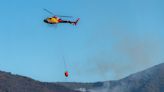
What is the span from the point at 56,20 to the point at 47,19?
12.2 feet

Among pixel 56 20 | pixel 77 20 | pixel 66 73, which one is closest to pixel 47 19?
pixel 56 20

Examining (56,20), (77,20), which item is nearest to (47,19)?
(56,20)

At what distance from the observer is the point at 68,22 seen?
157 m

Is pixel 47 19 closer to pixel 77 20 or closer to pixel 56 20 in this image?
pixel 56 20

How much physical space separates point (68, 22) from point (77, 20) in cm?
348

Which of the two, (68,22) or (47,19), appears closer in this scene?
(47,19)

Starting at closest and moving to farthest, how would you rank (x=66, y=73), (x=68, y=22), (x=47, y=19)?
→ (x=66, y=73) < (x=47, y=19) < (x=68, y=22)

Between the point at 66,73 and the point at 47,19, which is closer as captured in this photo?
the point at 66,73

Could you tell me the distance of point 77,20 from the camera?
6216 inches

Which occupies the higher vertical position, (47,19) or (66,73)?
(47,19)

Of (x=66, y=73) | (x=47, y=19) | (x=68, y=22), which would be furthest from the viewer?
(x=68, y=22)

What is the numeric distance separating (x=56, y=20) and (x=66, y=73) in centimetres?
2799

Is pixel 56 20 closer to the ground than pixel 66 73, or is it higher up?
higher up

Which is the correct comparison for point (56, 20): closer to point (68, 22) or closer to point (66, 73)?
point (68, 22)
